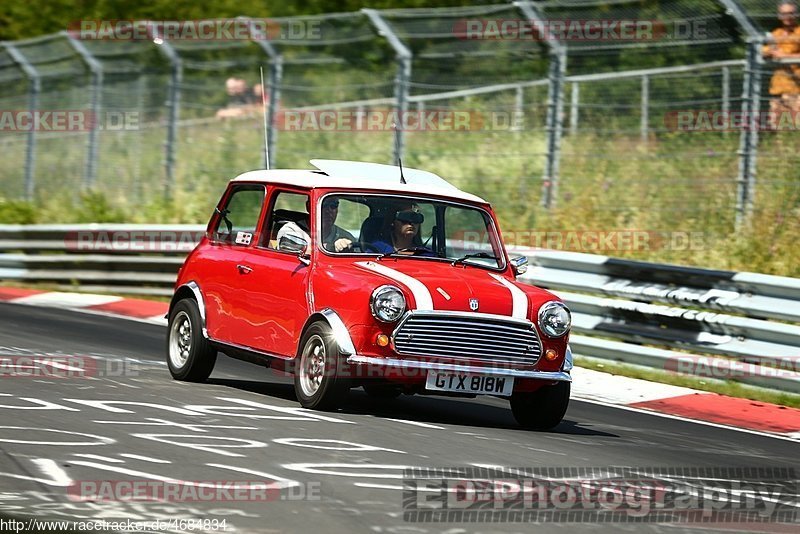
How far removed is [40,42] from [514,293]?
1661 cm

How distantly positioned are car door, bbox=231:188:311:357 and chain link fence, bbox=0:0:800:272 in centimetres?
668

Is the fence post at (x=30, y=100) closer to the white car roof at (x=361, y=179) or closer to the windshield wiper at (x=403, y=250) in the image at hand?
A: the white car roof at (x=361, y=179)

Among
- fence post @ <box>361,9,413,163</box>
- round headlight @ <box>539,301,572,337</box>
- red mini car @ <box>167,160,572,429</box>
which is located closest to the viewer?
red mini car @ <box>167,160,572,429</box>

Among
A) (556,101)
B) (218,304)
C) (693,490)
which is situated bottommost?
(693,490)

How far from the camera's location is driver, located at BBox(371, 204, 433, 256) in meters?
10.8

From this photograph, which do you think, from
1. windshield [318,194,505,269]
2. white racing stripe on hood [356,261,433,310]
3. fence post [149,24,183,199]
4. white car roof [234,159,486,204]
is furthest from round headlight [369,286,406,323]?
fence post [149,24,183,199]

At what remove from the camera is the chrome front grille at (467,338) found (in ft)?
32.0

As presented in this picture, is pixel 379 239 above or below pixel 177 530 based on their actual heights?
above

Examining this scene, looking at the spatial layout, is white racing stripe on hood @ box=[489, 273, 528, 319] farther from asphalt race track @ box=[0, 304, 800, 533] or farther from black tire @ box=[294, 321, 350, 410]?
black tire @ box=[294, 321, 350, 410]

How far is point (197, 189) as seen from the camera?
78.7 feet

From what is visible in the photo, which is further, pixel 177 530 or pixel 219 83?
pixel 219 83

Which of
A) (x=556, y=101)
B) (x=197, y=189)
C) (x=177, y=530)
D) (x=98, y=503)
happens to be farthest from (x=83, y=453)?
(x=197, y=189)

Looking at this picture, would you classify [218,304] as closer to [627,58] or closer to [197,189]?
[627,58]

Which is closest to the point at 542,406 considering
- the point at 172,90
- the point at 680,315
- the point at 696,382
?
the point at 696,382
